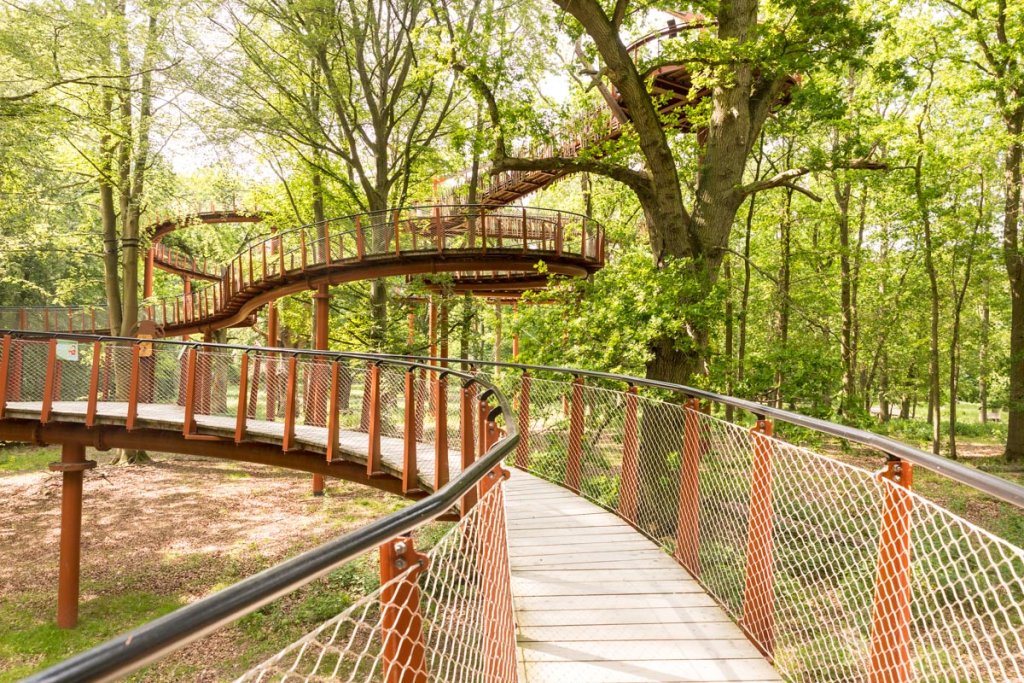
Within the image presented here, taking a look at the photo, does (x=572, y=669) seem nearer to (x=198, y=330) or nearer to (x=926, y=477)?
(x=926, y=477)

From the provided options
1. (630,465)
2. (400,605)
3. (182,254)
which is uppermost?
(182,254)

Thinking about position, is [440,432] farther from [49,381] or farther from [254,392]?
[49,381]

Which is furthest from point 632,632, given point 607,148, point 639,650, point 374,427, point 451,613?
point 607,148

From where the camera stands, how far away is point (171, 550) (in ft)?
37.9

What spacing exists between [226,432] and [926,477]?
1563 centimetres

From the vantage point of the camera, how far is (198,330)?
20.5 metres

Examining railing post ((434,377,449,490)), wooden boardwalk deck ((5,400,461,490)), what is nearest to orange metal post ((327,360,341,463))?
wooden boardwalk deck ((5,400,461,490))

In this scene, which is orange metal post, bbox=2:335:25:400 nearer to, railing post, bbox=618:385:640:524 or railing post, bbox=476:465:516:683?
railing post, bbox=618:385:640:524

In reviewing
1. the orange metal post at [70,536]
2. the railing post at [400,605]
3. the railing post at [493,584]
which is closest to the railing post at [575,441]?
the railing post at [493,584]

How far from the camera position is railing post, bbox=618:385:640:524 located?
18.5ft

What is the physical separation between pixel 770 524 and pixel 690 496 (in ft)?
3.98

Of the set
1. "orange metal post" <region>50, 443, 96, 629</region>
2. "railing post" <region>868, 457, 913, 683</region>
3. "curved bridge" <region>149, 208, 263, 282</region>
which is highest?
"curved bridge" <region>149, 208, 263, 282</region>

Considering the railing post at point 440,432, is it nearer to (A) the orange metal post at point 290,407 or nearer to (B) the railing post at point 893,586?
(A) the orange metal post at point 290,407

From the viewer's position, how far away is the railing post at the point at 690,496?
14.6ft
